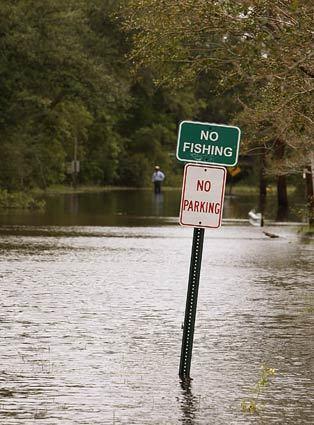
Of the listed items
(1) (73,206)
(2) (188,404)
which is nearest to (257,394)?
(2) (188,404)

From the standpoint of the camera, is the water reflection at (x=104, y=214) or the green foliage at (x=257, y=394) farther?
the water reflection at (x=104, y=214)

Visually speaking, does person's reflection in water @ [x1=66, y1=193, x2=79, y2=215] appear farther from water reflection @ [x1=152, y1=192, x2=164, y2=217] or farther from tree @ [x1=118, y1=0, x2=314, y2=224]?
tree @ [x1=118, y1=0, x2=314, y2=224]

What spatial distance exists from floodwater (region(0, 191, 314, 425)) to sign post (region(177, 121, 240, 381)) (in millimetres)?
A: 1144

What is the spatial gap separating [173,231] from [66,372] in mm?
29028

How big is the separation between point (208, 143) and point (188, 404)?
2.38 m

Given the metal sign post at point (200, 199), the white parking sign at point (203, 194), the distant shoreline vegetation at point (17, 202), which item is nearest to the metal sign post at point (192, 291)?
the metal sign post at point (200, 199)

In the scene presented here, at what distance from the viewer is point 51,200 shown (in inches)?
2788

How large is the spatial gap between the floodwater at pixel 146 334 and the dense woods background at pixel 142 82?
288 cm

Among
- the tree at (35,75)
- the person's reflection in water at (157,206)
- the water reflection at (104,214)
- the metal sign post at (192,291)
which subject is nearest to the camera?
the metal sign post at (192,291)

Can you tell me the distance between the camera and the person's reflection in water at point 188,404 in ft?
35.6

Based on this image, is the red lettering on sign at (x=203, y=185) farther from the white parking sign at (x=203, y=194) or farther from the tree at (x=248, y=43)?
the tree at (x=248, y=43)

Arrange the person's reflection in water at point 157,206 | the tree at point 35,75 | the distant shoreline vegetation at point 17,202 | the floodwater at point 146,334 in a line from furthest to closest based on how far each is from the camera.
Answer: the person's reflection in water at point 157,206 → the tree at point 35,75 → the distant shoreline vegetation at point 17,202 → the floodwater at point 146,334

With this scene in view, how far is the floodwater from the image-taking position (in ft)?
37.2

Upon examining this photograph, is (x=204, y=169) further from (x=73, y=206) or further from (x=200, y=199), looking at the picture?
(x=73, y=206)
